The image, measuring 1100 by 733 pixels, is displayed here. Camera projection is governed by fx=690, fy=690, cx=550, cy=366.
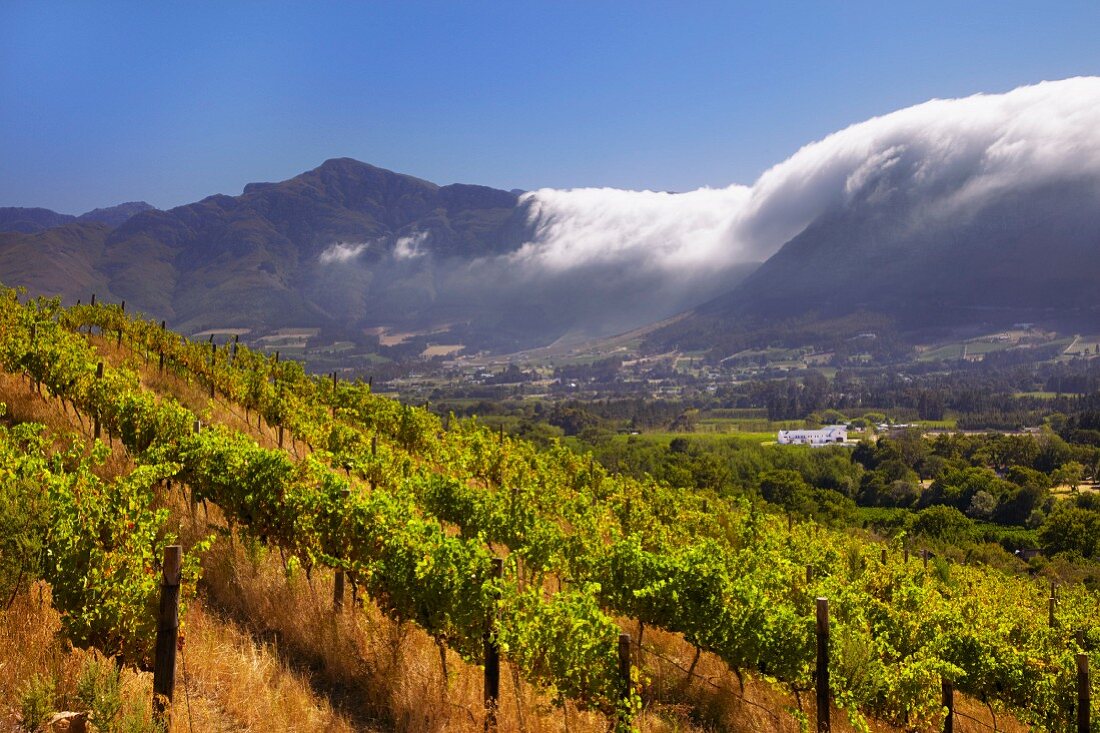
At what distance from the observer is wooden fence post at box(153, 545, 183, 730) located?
26.3 ft

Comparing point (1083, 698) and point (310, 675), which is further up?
point (310, 675)

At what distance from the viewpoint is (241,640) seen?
36.5 ft

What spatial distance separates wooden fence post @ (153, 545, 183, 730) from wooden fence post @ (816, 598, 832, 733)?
994 cm

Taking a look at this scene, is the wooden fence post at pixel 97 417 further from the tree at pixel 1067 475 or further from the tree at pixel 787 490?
the tree at pixel 1067 475

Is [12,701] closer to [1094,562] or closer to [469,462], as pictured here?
[469,462]

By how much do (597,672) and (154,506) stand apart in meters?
11.3

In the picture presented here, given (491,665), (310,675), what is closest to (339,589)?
(310,675)

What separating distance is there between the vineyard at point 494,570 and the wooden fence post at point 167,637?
605mm

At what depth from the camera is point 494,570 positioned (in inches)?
403

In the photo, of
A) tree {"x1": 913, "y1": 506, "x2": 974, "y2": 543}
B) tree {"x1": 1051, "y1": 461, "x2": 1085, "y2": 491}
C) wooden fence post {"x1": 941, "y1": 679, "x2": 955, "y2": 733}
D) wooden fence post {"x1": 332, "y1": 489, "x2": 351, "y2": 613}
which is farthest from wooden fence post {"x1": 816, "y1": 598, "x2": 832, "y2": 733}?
tree {"x1": 1051, "y1": 461, "x2": 1085, "y2": 491}

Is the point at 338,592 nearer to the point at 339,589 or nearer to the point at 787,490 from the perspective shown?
the point at 339,589

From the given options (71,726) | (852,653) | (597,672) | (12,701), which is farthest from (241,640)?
(852,653)

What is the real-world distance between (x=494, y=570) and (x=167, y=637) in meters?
4.24

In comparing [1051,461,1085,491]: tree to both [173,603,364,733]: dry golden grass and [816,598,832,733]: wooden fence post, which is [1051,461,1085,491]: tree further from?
[173,603,364,733]: dry golden grass
